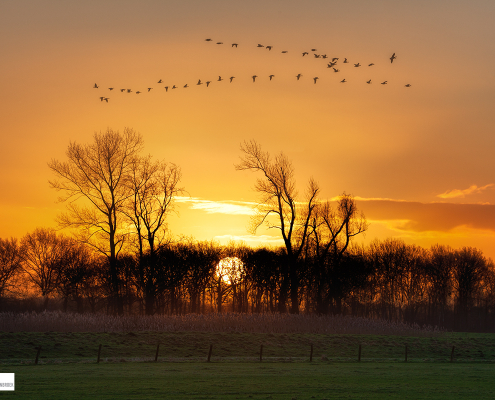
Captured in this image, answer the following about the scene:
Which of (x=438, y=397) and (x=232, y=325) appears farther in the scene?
(x=232, y=325)

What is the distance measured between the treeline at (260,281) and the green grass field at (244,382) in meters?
33.1

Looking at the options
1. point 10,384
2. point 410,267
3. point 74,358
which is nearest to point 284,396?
point 10,384

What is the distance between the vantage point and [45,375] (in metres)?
26.7

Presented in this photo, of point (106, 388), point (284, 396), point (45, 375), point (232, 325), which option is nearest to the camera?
point (284, 396)

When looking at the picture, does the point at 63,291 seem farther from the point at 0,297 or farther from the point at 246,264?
the point at 246,264

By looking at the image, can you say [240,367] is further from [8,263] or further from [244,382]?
[8,263]

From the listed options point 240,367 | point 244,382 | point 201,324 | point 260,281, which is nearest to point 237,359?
point 240,367

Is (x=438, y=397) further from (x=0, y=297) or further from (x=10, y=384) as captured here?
(x=0, y=297)

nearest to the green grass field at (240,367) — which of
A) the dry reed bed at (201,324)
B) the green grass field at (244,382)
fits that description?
the green grass field at (244,382)

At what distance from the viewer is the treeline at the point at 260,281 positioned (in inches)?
3086

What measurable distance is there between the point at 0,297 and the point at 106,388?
7722cm

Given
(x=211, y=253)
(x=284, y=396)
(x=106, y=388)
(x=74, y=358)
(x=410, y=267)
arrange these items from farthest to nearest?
(x=410, y=267), (x=211, y=253), (x=74, y=358), (x=106, y=388), (x=284, y=396)

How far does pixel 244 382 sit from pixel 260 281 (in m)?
64.2

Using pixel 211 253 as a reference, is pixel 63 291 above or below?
below
